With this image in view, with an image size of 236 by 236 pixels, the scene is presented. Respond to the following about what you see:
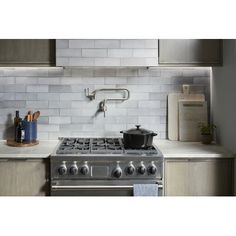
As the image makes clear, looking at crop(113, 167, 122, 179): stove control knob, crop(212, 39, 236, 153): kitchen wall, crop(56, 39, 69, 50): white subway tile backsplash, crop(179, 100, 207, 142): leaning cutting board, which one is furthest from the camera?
crop(179, 100, 207, 142): leaning cutting board

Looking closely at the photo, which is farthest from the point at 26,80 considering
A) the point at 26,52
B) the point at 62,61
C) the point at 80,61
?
the point at 80,61

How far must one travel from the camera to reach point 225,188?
121 inches

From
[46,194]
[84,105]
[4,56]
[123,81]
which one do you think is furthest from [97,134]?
[4,56]

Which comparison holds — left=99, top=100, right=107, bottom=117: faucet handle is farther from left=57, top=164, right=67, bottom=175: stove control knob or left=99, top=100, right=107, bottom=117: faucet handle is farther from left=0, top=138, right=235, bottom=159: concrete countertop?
Result: left=57, top=164, right=67, bottom=175: stove control knob

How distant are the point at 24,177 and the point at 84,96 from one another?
1.04 meters

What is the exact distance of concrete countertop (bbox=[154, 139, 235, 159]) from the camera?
119 inches

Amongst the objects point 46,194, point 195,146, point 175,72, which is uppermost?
point 175,72

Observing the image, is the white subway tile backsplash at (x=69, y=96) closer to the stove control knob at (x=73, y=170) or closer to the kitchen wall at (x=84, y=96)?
the kitchen wall at (x=84, y=96)

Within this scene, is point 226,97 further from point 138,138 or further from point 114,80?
point 114,80

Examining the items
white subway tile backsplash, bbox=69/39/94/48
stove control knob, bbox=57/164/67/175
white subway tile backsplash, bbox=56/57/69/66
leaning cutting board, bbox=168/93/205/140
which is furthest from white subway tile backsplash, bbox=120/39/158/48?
stove control knob, bbox=57/164/67/175

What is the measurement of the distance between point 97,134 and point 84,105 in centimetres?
31

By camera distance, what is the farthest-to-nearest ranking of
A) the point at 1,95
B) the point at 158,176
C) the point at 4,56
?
1. the point at 1,95
2. the point at 4,56
3. the point at 158,176

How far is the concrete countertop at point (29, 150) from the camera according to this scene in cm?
301

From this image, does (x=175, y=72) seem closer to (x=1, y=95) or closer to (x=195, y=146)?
(x=195, y=146)
